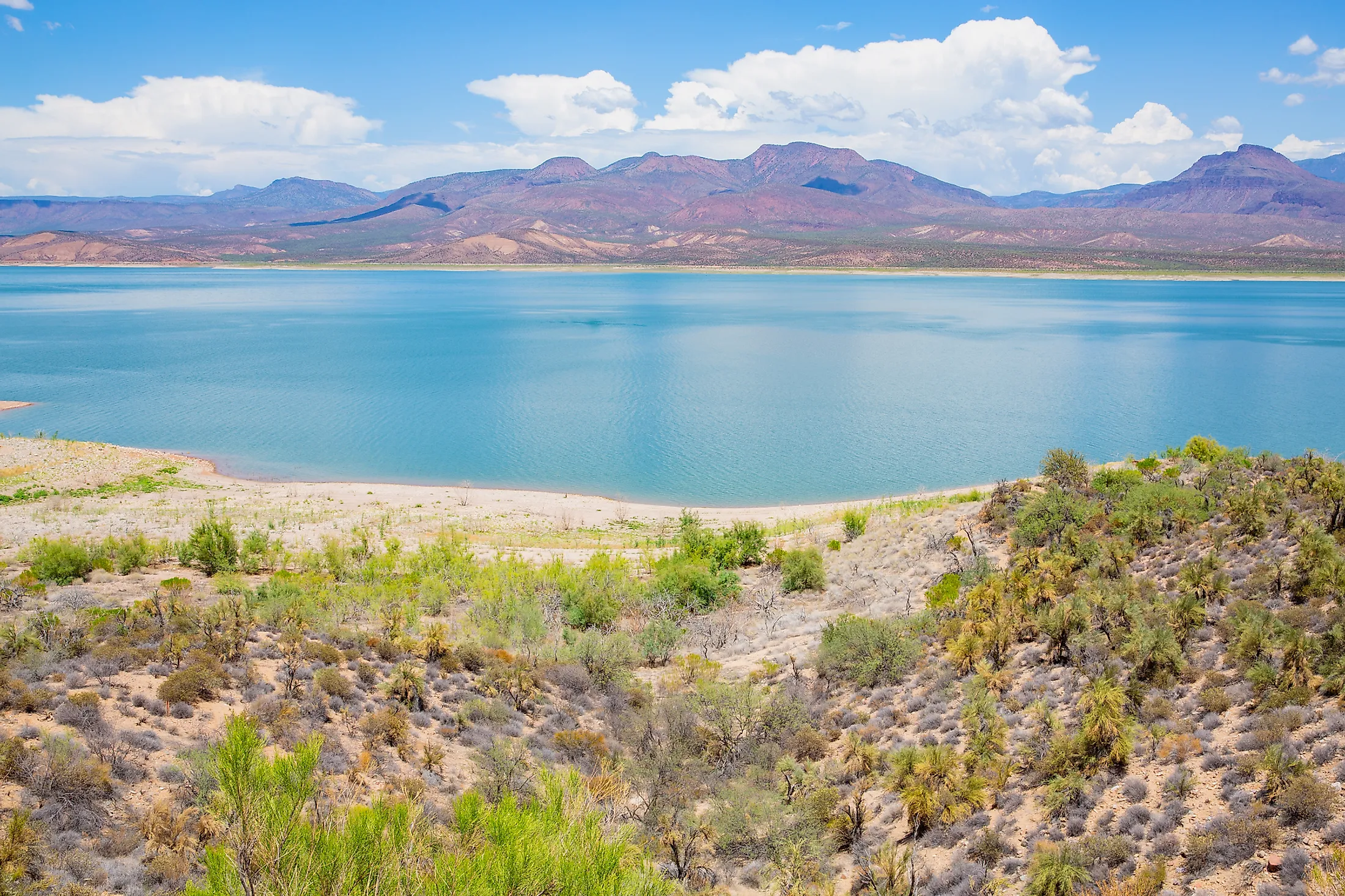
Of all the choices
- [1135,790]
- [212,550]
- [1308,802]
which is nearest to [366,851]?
[1135,790]

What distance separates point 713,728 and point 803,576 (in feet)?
23.3

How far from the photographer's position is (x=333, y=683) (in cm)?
985

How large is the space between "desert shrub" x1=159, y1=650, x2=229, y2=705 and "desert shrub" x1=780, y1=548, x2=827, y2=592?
37.5 ft

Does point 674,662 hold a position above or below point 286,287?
below

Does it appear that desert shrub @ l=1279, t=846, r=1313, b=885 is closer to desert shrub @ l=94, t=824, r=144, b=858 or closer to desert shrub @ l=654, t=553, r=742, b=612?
desert shrub @ l=94, t=824, r=144, b=858

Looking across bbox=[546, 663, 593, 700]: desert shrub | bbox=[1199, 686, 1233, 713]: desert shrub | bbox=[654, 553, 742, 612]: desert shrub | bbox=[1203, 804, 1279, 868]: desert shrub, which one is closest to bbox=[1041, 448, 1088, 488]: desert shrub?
bbox=[654, 553, 742, 612]: desert shrub

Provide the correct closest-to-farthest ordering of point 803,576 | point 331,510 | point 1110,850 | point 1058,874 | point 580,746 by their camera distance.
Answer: point 1058,874 < point 1110,850 < point 580,746 < point 803,576 < point 331,510

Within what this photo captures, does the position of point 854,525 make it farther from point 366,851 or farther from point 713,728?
point 366,851

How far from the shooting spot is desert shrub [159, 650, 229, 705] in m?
9.04

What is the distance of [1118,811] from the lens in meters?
7.66

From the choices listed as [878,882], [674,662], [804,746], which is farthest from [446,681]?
[878,882]

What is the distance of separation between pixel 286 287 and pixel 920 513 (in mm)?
152097

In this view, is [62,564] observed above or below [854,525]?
above

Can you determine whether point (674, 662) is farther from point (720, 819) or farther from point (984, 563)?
point (984, 563)
